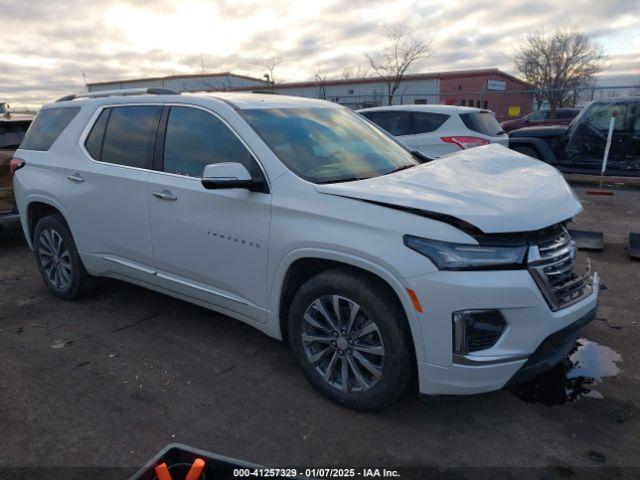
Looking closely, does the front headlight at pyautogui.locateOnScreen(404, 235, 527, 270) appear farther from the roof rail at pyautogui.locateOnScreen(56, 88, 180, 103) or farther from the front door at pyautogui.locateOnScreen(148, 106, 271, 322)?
the roof rail at pyautogui.locateOnScreen(56, 88, 180, 103)

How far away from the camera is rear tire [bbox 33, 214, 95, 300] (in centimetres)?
457

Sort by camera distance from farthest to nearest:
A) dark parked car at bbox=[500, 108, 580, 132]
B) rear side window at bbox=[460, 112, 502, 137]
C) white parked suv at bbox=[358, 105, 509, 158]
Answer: dark parked car at bbox=[500, 108, 580, 132] → rear side window at bbox=[460, 112, 502, 137] → white parked suv at bbox=[358, 105, 509, 158]

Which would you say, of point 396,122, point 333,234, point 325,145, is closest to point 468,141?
point 396,122

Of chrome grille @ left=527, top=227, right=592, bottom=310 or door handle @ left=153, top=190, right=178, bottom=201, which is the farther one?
door handle @ left=153, top=190, right=178, bottom=201

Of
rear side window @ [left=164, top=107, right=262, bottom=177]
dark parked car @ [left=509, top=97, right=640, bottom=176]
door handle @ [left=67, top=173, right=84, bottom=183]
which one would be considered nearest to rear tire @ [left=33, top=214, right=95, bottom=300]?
door handle @ [left=67, top=173, right=84, bottom=183]

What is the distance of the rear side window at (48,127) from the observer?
4633 mm

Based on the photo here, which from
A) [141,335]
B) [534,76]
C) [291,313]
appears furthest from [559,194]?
[534,76]

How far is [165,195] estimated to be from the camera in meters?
3.62

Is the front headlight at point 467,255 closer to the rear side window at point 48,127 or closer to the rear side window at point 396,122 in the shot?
the rear side window at point 48,127

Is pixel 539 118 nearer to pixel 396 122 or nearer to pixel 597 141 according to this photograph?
pixel 597 141

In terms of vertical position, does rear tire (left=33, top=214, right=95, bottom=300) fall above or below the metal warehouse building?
below

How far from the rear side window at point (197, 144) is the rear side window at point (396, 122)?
6068 millimetres

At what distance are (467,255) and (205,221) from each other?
1783 millimetres

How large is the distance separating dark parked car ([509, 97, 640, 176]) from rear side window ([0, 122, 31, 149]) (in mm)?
9369
